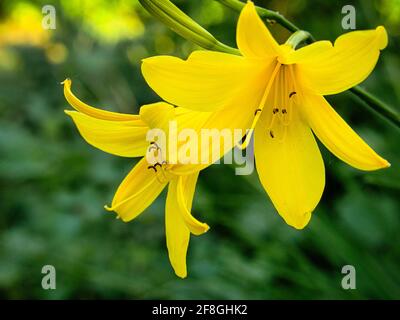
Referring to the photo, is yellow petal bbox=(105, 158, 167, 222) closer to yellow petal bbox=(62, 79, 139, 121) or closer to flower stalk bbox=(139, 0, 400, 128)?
yellow petal bbox=(62, 79, 139, 121)

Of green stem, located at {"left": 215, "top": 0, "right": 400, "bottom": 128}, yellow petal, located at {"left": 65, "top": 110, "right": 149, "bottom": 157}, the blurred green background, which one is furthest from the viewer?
the blurred green background

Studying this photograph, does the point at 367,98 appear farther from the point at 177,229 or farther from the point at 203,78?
the point at 177,229

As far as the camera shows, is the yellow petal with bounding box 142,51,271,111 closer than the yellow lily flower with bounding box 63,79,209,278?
Yes

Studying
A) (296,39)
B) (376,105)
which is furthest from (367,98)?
(296,39)

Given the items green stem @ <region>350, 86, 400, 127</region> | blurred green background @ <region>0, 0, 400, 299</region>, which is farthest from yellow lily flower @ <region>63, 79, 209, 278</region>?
blurred green background @ <region>0, 0, 400, 299</region>
